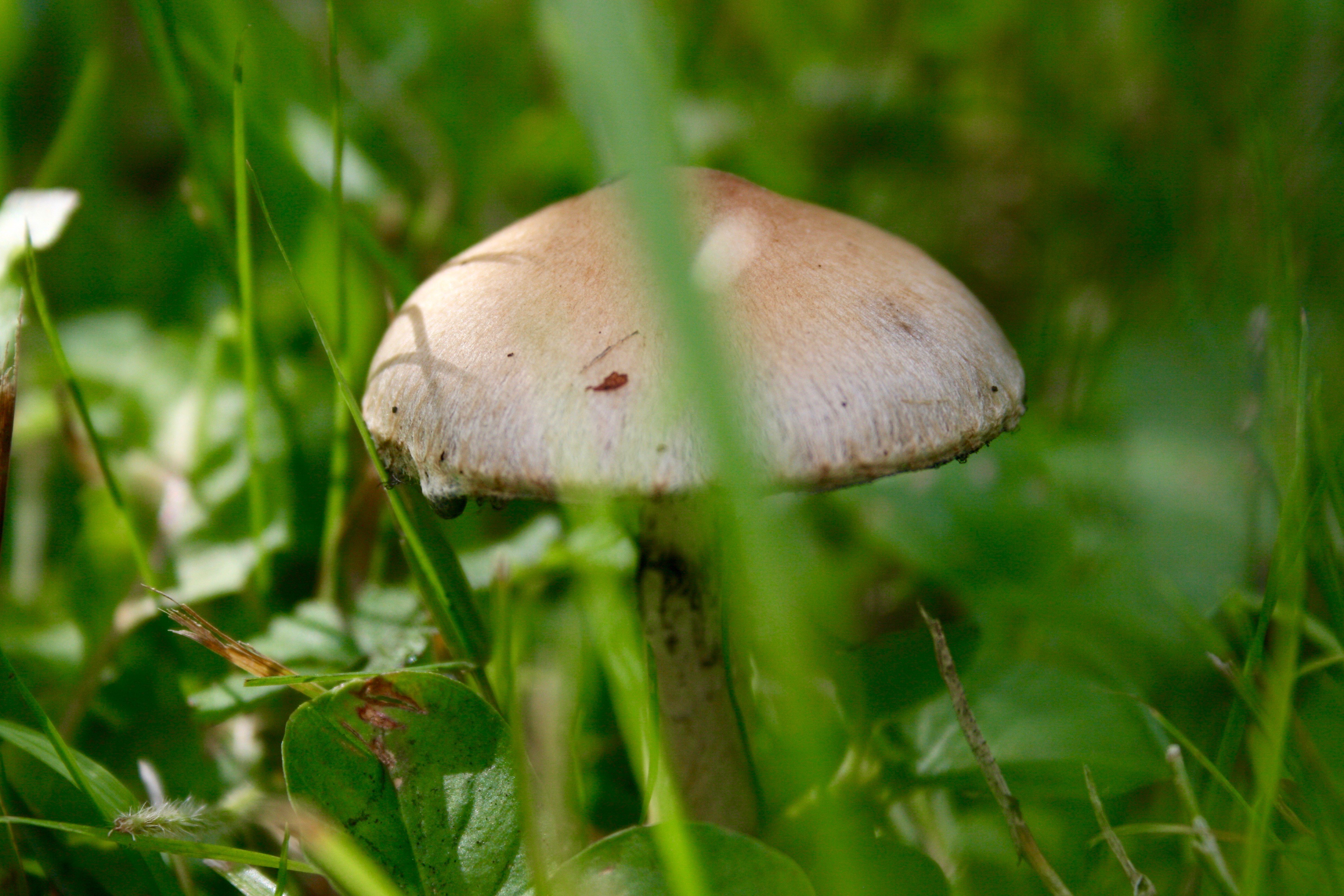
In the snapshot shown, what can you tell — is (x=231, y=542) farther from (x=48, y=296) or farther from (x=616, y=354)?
(x=48, y=296)

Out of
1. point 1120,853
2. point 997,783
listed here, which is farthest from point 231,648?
point 1120,853

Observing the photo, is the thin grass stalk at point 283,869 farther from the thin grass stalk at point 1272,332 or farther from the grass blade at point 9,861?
the thin grass stalk at point 1272,332

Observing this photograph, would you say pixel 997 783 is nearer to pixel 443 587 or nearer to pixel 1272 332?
pixel 443 587

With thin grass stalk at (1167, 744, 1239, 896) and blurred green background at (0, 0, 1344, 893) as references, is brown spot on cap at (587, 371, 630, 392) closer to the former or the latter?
blurred green background at (0, 0, 1344, 893)

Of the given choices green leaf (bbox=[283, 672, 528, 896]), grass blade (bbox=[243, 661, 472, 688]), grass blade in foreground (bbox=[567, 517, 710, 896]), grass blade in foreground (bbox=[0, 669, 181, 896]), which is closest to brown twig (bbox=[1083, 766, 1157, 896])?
grass blade in foreground (bbox=[567, 517, 710, 896])

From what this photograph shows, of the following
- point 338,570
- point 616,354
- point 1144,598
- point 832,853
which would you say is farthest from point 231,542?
point 1144,598
